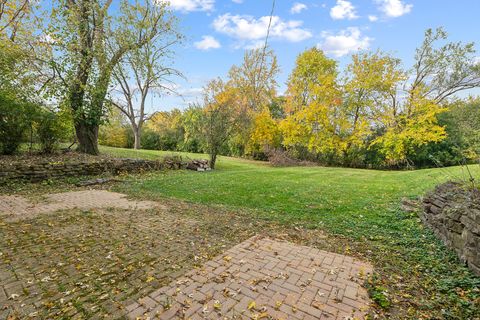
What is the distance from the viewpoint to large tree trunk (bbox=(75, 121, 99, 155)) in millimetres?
10953

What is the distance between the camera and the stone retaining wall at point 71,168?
7.45m

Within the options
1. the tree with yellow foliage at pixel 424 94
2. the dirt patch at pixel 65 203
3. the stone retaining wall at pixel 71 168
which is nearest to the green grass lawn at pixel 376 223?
the dirt patch at pixel 65 203

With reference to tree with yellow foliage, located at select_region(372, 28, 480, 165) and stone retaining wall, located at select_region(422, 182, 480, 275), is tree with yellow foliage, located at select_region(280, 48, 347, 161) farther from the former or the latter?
stone retaining wall, located at select_region(422, 182, 480, 275)

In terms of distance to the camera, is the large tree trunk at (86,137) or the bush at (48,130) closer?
the bush at (48,130)

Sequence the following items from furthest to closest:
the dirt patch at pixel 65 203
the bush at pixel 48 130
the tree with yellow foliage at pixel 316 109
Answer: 1. the tree with yellow foliage at pixel 316 109
2. the bush at pixel 48 130
3. the dirt patch at pixel 65 203

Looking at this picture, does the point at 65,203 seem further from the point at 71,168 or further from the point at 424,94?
the point at 424,94

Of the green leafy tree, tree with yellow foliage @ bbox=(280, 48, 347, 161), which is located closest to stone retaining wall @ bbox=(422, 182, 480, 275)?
the green leafy tree

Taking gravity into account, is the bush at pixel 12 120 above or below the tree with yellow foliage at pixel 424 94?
below

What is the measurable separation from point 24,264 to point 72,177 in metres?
6.59

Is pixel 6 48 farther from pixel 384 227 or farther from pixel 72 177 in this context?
pixel 384 227

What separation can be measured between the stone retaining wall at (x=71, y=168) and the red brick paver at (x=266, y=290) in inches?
304

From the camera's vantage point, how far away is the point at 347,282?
9.30 feet

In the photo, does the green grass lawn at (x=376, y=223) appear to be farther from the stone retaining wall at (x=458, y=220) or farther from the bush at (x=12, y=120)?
the bush at (x=12, y=120)

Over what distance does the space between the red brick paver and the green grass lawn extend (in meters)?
0.37
